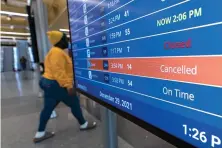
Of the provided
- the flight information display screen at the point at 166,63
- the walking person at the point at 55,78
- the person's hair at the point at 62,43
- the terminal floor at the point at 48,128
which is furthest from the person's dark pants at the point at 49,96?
the flight information display screen at the point at 166,63

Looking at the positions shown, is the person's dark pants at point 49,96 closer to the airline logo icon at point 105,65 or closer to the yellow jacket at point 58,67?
the yellow jacket at point 58,67

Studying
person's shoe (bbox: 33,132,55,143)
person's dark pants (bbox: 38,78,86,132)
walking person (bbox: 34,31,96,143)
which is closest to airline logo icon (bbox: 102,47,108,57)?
walking person (bbox: 34,31,96,143)

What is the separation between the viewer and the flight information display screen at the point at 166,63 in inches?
19.1

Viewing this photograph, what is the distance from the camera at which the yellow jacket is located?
243 cm

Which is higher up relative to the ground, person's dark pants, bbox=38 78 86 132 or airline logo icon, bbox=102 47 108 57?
airline logo icon, bbox=102 47 108 57

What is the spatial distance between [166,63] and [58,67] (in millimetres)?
2002

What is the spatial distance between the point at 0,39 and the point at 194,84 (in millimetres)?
19713

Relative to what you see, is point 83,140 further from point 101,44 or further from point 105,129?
point 101,44

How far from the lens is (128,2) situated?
31.0 inches

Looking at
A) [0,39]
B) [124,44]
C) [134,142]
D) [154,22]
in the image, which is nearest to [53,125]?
[134,142]

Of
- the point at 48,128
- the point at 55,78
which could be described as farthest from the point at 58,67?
the point at 48,128

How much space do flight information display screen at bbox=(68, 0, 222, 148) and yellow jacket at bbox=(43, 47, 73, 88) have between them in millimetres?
1471

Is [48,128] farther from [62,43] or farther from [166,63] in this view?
[166,63]

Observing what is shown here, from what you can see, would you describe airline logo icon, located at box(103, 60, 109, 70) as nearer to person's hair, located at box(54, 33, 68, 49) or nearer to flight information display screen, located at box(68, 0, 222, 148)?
flight information display screen, located at box(68, 0, 222, 148)
